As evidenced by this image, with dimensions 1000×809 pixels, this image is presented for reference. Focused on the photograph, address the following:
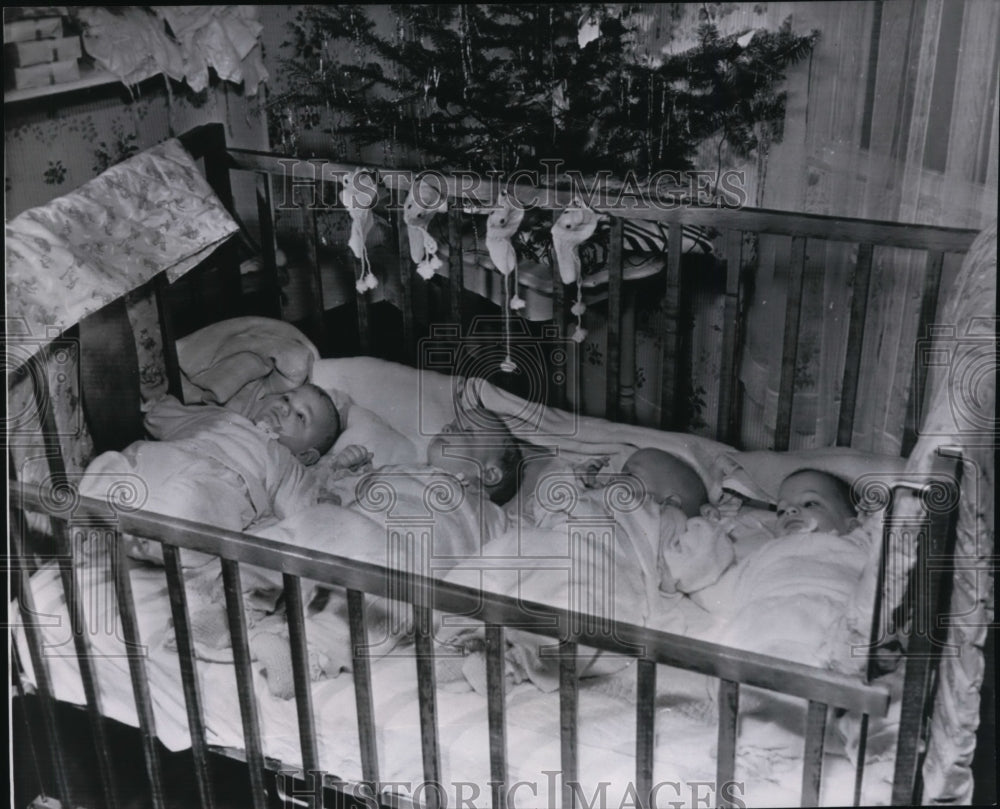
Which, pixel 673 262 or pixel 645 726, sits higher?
pixel 673 262

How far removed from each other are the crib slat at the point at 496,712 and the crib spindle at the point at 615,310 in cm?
63

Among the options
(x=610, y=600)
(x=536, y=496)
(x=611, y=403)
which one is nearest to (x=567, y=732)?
(x=610, y=600)

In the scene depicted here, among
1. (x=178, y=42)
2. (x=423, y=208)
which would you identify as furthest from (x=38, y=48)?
(x=423, y=208)

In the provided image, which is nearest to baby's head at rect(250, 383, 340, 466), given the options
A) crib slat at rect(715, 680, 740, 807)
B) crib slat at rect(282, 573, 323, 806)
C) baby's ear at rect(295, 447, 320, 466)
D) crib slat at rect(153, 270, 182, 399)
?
baby's ear at rect(295, 447, 320, 466)

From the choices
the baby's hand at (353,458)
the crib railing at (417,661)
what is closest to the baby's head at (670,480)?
the baby's hand at (353,458)

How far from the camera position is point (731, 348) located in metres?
1.45

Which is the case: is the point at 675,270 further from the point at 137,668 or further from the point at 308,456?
the point at 137,668

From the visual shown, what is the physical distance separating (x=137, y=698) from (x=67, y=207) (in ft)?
2.01

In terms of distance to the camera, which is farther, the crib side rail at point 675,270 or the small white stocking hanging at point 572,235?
the small white stocking hanging at point 572,235

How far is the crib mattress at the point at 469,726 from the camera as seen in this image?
0.99 m

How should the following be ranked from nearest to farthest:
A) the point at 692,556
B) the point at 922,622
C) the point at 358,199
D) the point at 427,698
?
the point at 922,622 < the point at 427,698 < the point at 692,556 < the point at 358,199

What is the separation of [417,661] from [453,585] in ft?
0.33

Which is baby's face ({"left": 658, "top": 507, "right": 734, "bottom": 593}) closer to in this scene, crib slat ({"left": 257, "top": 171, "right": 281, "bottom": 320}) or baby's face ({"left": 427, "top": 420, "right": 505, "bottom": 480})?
baby's face ({"left": 427, "top": 420, "right": 505, "bottom": 480})

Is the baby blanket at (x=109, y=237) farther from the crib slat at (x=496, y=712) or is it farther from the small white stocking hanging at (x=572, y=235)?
the crib slat at (x=496, y=712)
